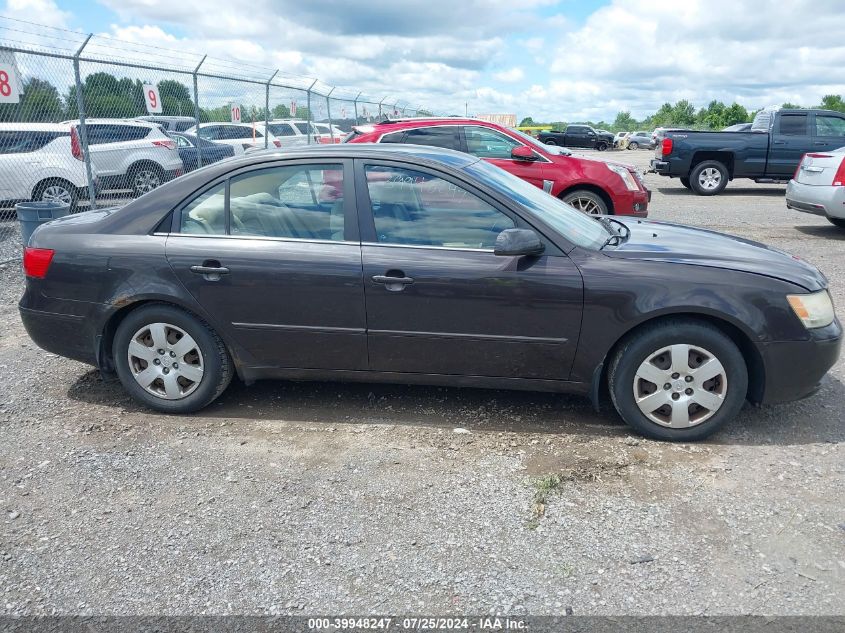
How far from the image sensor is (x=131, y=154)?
11781 mm

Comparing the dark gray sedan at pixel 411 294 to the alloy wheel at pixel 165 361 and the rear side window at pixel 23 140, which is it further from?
the rear side window at pixel 23 140

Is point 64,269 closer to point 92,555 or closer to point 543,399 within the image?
point 92,555

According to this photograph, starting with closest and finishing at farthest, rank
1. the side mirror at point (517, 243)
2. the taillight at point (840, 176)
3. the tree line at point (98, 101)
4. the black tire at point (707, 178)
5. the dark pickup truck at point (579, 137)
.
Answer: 1. the side mirror at point (517, 243)
2. the tree line at point (98, 101)
3. the taillight at point (840, 176)
4. the black tire at point (707, 178)
5. the dark pickup truck at point (579, 137)

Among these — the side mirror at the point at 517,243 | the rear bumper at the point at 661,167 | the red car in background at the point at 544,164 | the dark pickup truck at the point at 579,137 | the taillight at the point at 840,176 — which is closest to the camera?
the side mirror at the point at 517,243

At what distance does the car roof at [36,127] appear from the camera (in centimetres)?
907

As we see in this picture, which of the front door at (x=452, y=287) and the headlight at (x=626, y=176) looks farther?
the headlight at (x=626, y=176)

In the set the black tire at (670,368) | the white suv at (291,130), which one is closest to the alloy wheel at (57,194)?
the white suv at (291,130)

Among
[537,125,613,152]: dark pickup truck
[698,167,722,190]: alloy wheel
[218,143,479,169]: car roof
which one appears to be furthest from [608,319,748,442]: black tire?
[537,125,613,152]: dark pickup truck

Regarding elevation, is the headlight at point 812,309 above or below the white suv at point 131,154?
below

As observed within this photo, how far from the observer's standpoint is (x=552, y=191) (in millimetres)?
9031

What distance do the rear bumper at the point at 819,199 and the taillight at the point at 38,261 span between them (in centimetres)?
982

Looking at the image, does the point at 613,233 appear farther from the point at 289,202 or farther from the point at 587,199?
the point at 587,199

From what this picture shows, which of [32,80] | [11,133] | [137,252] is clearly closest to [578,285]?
[137,252]

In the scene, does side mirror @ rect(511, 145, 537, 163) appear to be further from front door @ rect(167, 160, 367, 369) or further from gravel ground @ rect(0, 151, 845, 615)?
front door @ rect(167, 160, 367, 369)
